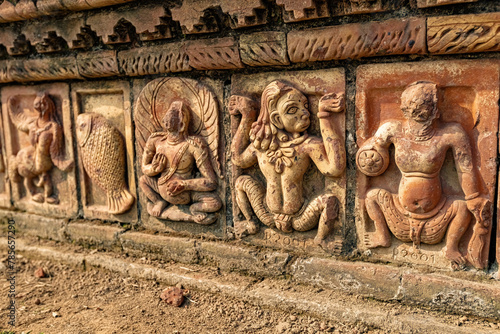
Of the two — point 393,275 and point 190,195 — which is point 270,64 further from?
point 393,275

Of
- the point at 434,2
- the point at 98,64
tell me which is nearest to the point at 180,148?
the point at 98,64

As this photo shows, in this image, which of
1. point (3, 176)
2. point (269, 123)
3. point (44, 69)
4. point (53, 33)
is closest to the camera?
point (269, 123)

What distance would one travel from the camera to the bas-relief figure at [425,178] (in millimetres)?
2533

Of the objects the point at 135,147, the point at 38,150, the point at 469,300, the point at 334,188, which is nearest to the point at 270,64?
the point at 334,188

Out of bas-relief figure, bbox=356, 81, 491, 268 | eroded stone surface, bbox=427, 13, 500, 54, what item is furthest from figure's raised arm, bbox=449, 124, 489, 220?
eroded stone surface, bbox=427, 13, 500, 54

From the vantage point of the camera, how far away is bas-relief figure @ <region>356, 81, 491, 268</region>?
99.7 inches

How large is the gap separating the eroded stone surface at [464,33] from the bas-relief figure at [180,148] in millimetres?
1609

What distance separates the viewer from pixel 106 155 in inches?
153

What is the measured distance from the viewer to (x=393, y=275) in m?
2.82

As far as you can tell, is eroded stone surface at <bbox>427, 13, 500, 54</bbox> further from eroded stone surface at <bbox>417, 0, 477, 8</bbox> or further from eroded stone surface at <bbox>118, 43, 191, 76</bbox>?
eroded stone surface at <bbox>118, 43, 191, 76</bbox>

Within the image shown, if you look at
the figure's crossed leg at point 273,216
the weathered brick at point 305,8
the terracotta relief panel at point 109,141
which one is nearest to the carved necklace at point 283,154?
the figure's crossed leg at point 273,216

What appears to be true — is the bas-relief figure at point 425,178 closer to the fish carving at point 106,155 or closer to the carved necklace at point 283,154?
the carved necklace at point 283,154

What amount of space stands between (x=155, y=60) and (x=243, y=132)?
97cm

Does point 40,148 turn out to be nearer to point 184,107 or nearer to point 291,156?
point 184,107
